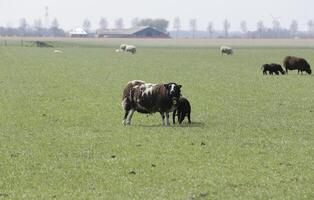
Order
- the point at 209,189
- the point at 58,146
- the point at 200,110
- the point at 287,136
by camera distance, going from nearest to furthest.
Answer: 1. the point at 209,189
2. the point at 58,146
3. the point at 287,136
4. the point at 200,110

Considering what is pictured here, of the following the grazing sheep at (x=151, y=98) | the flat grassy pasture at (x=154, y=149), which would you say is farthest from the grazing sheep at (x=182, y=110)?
the flat grassy pasture at (x=154, y=149)

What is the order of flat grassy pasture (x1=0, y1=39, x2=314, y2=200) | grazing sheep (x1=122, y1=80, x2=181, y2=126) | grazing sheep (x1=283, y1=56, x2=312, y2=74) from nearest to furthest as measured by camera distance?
flat grassy pasture (x1=0, y1=39, x2=314, y2=200) < grazing sheep (x1=122, y1=80, x2=181, y2=126) < grazing sheep (x1=283, y1=56, x2=312, y2=74)

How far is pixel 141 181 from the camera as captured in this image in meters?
11.8

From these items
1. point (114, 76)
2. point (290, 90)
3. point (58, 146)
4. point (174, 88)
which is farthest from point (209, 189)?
point (114, 76)

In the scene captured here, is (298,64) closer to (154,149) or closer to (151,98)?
(151,98)

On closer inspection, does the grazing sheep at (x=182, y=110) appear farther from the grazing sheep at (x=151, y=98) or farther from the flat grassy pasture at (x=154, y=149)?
the flat grassy pasture at (x=154, y=149)

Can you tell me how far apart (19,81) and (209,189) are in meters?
25.0

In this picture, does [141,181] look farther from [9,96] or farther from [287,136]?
[9,96]

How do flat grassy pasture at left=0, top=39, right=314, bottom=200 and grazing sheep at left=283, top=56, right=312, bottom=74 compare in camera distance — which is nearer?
flat grassy pasture at left=0, top=39, right=314, bottom=200

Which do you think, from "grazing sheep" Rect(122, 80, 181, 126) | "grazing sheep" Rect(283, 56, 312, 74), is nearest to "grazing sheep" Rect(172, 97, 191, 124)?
"grazing sheep" Rect(122, 80, 181, 126)

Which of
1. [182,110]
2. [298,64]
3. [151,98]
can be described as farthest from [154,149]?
[298,64]

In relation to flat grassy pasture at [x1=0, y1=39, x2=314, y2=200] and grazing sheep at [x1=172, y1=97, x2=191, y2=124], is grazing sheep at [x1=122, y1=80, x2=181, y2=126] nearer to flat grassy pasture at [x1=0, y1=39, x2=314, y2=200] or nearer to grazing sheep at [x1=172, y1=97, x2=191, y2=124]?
grazing sheep at [x1=172, y1=97, x2=191, y2=124]

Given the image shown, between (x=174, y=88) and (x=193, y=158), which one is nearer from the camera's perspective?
(x=193, y=158)

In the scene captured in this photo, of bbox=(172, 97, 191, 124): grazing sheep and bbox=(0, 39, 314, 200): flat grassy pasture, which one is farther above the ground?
bbox=(172, 97, 191, 124): grazing sheep
